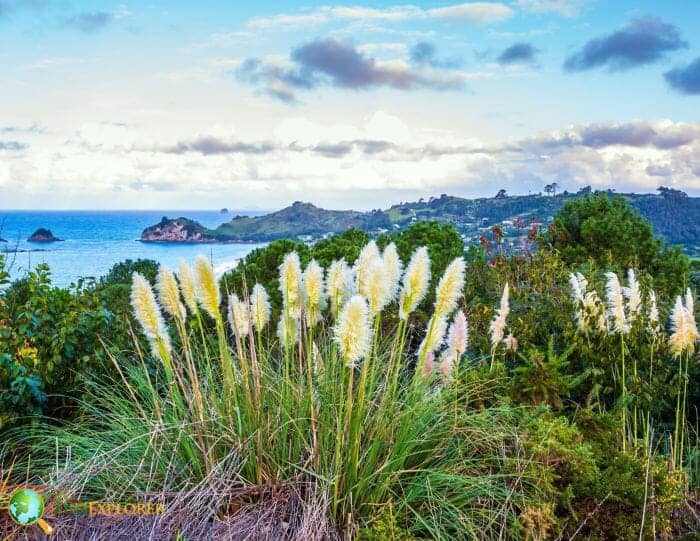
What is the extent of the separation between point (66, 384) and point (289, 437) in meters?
2.98

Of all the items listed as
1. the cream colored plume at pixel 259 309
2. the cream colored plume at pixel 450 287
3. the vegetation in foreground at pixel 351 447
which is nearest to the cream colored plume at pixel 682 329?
the vegetation in foreground at pixel 351 447

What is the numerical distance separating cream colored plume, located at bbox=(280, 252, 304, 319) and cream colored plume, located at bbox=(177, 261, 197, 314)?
0.52 meters

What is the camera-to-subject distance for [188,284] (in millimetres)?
3941

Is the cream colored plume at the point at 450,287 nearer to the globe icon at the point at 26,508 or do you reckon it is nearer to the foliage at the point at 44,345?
the globe icon at the point at 26,508

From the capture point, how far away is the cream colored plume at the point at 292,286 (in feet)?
13.1

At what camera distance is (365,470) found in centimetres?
377

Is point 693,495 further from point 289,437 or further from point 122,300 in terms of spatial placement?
point 122,300

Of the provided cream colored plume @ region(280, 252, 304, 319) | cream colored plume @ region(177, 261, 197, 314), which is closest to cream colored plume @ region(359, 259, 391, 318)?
cream colored plume @ region(280, 252, 304, 319)

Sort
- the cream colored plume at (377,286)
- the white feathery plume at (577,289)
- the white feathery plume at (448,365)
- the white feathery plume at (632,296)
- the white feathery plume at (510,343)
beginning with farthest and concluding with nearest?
the white feathery plume at (510,343) → the white feathery plume at (577,289) → the white feathery plume at (632,296) → the white feathery plume at (448,365) → the cream colored plume at (377,286)

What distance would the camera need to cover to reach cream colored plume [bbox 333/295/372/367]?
3289mm

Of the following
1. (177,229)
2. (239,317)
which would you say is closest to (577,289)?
(239,317)

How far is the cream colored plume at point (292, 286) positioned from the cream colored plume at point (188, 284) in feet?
1.72

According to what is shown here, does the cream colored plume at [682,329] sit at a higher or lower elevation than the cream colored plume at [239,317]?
lower

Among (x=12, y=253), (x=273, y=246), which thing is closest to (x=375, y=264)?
(x=12, y=253)
